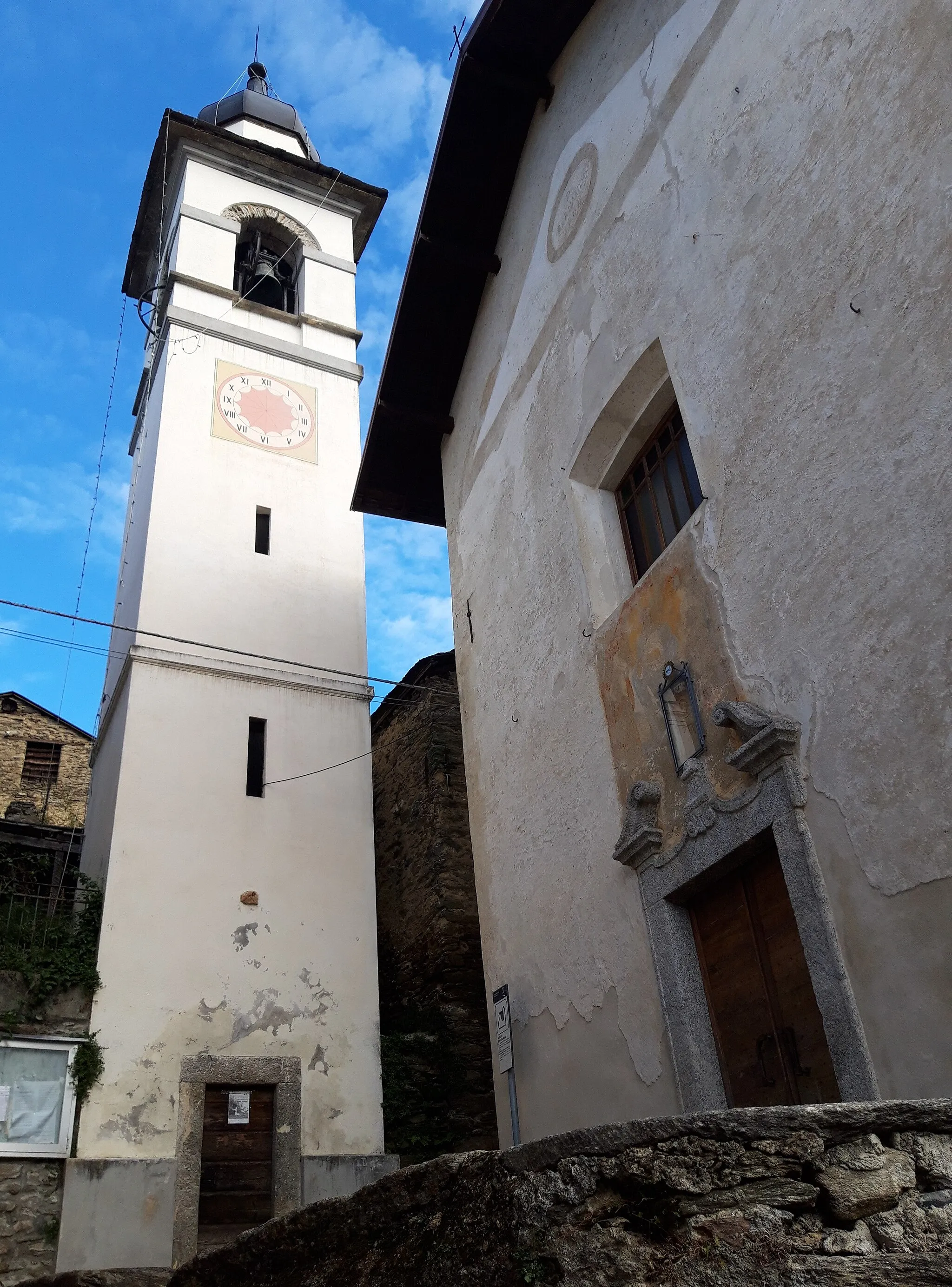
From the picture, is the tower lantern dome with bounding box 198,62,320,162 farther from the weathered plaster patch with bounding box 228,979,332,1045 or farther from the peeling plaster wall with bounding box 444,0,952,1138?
the weathered plaster patch with bounding box 228,979,332,1045

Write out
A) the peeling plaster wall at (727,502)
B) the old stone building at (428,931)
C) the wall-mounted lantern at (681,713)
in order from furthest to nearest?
the old stone building at (428,931) → the wall-mounted lantern at (681,713) → the peeling plaster wall at (727,502)

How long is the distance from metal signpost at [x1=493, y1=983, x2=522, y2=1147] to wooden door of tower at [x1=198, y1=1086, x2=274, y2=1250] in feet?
10.4

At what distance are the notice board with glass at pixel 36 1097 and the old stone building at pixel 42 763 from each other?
35.7 feet

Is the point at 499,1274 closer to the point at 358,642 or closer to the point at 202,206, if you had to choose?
the point at 358,642

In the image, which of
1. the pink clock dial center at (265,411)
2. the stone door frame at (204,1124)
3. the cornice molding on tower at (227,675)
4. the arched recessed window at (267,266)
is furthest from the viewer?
the arched recessed window at (267,266)

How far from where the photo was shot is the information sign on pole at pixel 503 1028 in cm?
720

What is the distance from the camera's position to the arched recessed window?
53.0ft

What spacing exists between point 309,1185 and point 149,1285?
4788 mm

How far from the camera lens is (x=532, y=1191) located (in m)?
2.61

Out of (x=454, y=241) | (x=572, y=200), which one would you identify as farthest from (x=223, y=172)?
(x=572, y=200)

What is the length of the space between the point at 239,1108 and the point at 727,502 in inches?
274

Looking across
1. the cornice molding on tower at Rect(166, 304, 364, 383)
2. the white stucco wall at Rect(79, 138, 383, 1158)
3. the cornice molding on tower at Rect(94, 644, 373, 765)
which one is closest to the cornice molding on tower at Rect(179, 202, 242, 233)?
the white stucco wall at Rect(79, 138, 383, 1158)

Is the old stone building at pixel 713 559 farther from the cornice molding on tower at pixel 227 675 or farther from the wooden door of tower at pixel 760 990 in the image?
the cornice molding on tower at pixel 227 675

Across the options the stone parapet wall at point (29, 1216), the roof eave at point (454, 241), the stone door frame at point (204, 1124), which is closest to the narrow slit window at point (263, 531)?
the roof eave at point (454, 241)
